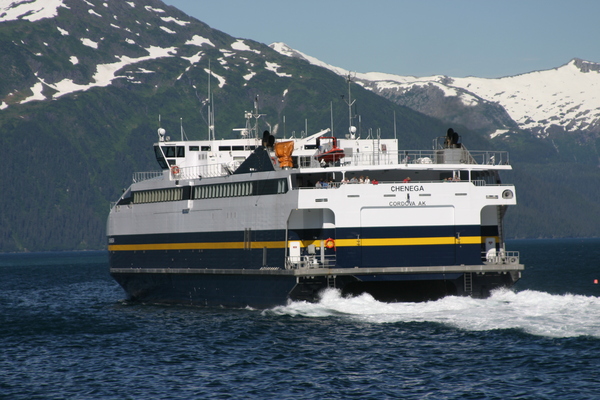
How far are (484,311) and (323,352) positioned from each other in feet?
27.9

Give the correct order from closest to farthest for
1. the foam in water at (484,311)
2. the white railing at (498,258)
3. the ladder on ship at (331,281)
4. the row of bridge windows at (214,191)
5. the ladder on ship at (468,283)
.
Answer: the foam in water at (484,311) < the ladder on ship at (331,281) < the ladder on ship at (468,283) < the white railing at (498,258) < the row of bridge windows at (214,191)

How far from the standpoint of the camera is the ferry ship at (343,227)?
119ft

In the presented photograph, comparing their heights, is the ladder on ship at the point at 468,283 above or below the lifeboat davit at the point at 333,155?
below

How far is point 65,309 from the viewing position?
4894 centimetres

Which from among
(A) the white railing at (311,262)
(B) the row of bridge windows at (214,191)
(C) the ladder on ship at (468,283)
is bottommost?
(C) the ladder on ship at (468,283)

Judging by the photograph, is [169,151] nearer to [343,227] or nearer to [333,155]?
[333,155]

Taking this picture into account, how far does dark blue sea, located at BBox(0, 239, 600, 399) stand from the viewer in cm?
2523

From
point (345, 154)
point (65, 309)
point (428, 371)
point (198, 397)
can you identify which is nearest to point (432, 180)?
point (345, 154)

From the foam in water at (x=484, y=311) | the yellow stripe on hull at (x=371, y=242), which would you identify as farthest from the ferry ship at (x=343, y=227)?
the foam in water at (x=484, y=311)

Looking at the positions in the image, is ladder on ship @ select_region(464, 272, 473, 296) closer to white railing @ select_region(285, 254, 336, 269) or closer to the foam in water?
the foam in water

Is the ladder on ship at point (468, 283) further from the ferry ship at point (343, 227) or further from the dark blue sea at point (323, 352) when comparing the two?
the dark blue sea at point (323, 352)

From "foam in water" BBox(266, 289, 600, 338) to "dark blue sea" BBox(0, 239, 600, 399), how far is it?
0.16ft

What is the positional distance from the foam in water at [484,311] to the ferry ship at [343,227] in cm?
48

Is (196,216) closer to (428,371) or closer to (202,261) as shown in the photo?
(202,261)
